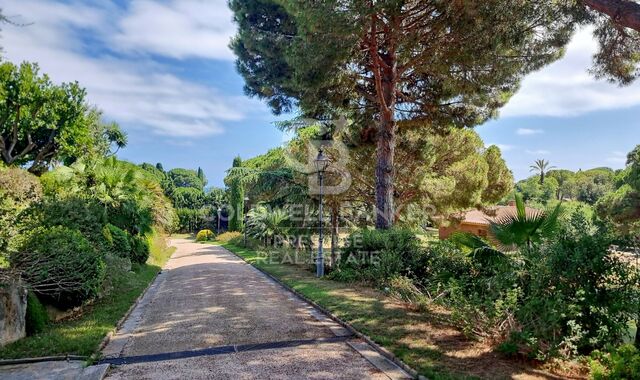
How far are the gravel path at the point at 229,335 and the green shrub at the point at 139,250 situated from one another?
469 centimetres

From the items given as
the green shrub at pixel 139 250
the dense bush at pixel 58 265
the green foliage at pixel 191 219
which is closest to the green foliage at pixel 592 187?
the green foliage at pixel 191 219

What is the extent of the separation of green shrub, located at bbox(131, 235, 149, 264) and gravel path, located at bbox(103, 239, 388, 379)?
15.4 feet

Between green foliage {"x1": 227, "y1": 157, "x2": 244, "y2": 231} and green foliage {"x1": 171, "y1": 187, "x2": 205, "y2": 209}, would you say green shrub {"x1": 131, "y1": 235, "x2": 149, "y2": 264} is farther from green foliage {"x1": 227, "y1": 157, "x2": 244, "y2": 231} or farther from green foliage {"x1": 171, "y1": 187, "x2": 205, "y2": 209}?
green foliage {"x1": 171, "y1": 187, "x2": 205, "y2": 209}

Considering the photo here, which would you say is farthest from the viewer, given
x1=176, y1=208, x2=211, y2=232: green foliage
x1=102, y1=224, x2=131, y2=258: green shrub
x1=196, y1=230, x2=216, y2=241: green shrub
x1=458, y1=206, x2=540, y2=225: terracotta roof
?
x1=176, y1=208, x2=211, y2=232: green foliage

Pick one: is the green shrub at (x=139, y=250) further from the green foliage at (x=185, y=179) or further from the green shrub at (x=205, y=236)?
the green foliage at (x=185, y=179)

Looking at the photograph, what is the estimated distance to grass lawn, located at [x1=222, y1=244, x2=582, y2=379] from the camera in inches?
168

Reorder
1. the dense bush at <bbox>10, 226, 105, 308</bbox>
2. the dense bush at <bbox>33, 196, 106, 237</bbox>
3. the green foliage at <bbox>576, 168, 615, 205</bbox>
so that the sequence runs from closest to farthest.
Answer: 1. the dense bush at <bbox>10, 226, 105, 308</bbox>
2. the dense bush at <bbox>33, 196, 106, 237</bbox>
3. the green foliage at <bbox>576, 168, 615, 205</bbox>

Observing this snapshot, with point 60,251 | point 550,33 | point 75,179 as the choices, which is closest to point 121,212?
point 75,179

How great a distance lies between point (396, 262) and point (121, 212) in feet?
33.9

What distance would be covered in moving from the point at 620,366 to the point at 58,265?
25.4ft

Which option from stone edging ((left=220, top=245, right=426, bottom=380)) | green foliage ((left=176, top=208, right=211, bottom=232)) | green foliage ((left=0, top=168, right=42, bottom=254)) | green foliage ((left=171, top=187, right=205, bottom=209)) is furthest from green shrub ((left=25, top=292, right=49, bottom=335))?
green foliage ((left=171, top=187, right=205, bottom=209))

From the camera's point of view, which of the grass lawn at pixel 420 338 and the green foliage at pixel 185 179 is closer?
the grass lawn at pixel 420 338

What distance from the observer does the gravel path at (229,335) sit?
15.0ft

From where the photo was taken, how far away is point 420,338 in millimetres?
5504
